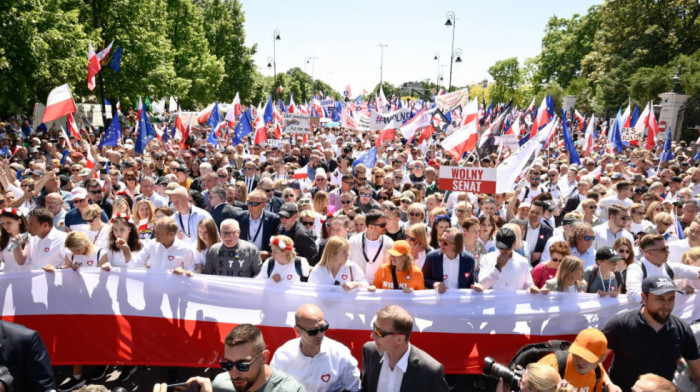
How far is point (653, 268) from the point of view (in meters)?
4.95

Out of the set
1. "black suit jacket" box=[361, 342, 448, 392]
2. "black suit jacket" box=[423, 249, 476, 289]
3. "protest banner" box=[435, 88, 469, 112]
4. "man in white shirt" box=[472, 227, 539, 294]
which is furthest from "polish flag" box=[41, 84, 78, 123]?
"protest banner" box=[435, 88, 469, 112]

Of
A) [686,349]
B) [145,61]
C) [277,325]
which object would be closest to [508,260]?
[686,349]

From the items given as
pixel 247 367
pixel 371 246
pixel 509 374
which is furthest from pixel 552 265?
pixel 247 367

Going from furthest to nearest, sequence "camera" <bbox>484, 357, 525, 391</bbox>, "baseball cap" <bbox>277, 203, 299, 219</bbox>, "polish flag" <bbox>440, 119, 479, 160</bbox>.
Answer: "polish flag" <bbox>440, 119, 479, 160</bbox> → "baseball cap" <bbox>277, 203, 299, 219</bbox> → "camera" <bbox>484, 357, 525, 391</bbox>

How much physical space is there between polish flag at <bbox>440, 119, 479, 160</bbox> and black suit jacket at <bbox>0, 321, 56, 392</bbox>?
292 inches

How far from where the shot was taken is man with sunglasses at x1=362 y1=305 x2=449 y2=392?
331 cm

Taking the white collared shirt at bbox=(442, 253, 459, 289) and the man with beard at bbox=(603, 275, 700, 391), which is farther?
the white collared shirt at bbox=(442, 253, 459, 289)

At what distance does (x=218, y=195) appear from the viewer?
7.52 m

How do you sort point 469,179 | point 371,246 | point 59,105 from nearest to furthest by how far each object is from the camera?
point 371,246 → point 469,179 → point 59,105

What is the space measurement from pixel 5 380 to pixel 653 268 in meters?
5.35

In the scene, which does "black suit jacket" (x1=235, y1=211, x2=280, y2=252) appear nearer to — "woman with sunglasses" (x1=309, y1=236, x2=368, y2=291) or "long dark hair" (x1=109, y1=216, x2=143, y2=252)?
"long dark hair" (x1=109, y1=216, x2=143, y2=252)

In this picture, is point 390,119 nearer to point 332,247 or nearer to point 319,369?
point 332,247

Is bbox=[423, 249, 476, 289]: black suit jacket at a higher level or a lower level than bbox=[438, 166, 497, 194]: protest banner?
lower

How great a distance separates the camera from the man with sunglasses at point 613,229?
6.54 m
